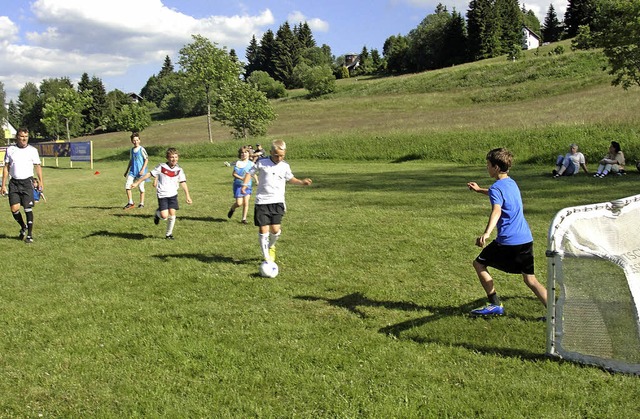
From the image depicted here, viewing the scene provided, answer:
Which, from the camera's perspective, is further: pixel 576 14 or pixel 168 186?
pixel 576 14

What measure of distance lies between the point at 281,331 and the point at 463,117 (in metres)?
45.1

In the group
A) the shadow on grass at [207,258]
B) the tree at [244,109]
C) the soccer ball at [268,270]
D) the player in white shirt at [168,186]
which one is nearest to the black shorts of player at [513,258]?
the soccer ball at [268,270]

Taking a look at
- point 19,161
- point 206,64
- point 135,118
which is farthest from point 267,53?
point 19,161

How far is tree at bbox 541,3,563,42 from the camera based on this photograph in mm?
129775

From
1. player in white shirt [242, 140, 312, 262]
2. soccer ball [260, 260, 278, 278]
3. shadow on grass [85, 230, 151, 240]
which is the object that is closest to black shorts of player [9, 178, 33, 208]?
shadow on grass [85, 230, 151, 240]

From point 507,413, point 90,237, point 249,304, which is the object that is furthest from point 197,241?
point 507,413

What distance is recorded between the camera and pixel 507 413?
13.9ft

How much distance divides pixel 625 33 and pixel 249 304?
3004 centimetres

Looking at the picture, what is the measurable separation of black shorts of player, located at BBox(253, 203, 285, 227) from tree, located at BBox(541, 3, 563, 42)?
5521 inches

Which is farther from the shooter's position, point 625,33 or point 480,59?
point 480,59

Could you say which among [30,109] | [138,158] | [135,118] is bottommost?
[138,158]

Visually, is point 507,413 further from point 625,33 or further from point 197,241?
point 625,33

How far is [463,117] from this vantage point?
47.8 meters

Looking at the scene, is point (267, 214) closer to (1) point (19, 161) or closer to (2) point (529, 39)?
(1) point (19, 161)
